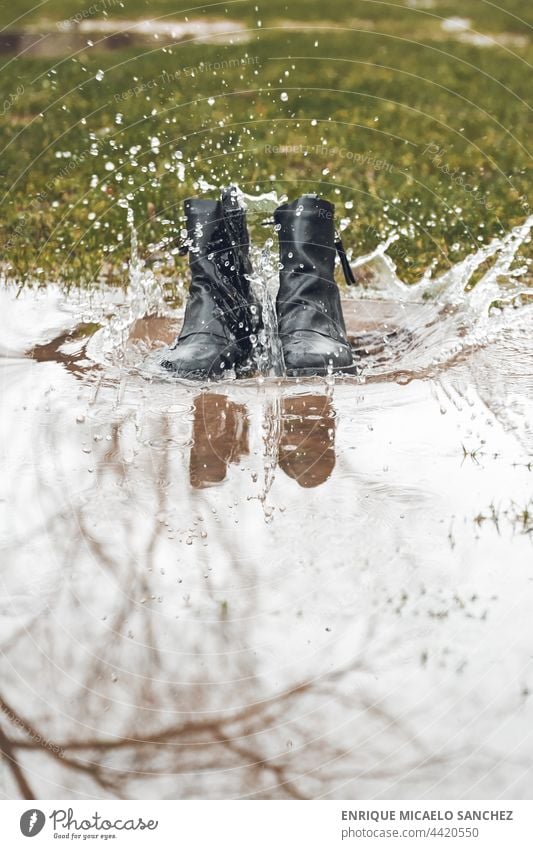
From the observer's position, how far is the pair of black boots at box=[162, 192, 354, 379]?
3.79 meters

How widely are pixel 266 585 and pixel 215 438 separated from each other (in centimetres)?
84

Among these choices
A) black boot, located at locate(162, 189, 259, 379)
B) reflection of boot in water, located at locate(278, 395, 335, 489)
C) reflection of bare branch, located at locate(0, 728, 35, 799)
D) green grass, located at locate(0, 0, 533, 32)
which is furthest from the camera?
green grass, located at locate(0, 0, 533, 32)

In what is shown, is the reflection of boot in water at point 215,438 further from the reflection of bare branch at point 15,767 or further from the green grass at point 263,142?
the green grass at point 263,142

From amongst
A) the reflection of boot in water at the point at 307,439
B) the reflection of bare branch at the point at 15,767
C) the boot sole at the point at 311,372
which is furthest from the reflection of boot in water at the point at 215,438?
the reflection of bare branch at the point at 15,767

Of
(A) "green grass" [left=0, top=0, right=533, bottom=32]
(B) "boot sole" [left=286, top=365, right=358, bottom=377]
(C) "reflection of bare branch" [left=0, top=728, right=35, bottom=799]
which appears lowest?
(C) "reflection of bare branch" [left=0, top=728, right=35, bottom=799]

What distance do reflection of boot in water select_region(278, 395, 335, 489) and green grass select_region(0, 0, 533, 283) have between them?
1536 mm

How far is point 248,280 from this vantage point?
3.99m

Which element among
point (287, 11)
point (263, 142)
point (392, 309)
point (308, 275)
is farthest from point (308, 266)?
point (287, 11)

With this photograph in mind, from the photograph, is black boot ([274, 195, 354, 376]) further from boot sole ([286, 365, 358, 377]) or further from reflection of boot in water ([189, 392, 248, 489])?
→ reflection of boot in water ([189, 392, 248, 489])

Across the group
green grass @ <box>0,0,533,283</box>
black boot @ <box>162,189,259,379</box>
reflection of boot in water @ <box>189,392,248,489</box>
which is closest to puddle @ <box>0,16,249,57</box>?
green grass @ <box>0,0,533,283</box>

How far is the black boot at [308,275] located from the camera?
3812mm

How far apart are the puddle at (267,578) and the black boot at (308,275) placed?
217mm

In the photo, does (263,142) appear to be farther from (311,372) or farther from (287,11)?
(287,11)

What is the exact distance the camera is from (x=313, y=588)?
2334 millimetres
